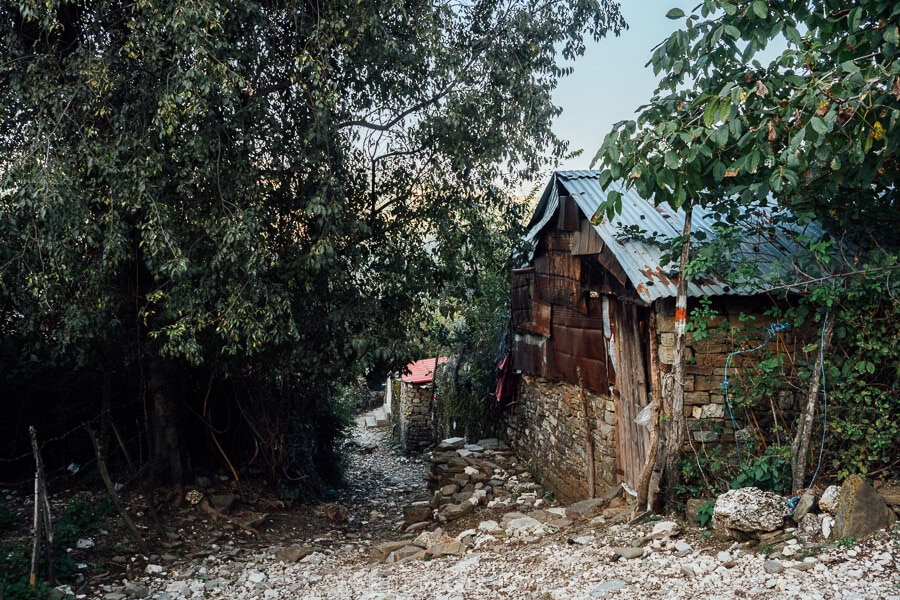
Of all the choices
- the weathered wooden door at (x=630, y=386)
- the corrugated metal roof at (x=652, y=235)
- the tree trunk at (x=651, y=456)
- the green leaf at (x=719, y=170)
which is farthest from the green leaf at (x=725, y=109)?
the weathered wooden door at (x=630, y=386)

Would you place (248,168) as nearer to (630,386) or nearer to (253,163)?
(253,163)

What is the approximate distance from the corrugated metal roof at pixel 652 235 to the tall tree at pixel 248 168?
784mm

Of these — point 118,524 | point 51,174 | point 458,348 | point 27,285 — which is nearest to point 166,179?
point 51,174

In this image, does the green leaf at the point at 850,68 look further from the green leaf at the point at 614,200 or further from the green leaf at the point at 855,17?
the green leaf at the point at 614,200

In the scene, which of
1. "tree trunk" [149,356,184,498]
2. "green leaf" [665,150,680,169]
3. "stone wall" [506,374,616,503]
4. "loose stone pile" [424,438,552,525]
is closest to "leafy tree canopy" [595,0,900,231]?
"green leaf" [665,150,680,169]

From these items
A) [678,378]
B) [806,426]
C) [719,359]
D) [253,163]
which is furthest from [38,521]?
[806,426]

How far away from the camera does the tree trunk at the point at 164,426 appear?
8.66 meters

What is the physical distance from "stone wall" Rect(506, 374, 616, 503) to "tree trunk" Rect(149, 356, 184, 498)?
484 cm

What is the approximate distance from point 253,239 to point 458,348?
9.34 metres

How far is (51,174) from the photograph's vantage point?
5949 mm

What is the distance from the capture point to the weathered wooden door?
6910 mm

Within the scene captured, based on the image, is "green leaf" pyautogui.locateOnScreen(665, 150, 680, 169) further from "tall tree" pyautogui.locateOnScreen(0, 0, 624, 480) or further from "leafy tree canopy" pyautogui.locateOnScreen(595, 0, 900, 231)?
"tall tree" pyautogui.locateOnScreen(0, 0, 624, 480)

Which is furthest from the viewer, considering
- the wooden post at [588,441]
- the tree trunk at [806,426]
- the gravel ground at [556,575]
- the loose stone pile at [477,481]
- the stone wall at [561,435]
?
the loose stone pile at [477,481]

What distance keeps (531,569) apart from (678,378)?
78.3 inches
